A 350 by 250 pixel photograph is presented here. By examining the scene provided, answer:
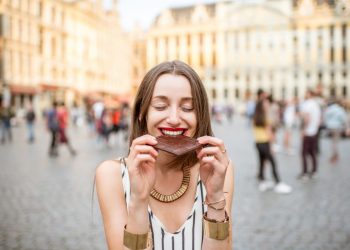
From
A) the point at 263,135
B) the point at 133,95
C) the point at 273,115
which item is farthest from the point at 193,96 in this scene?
the point at 133,95

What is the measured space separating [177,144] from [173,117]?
0.18 metres

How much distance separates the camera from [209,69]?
2857 inches

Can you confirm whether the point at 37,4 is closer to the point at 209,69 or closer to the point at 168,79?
the point at 209,69

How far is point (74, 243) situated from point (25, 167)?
603 centimetres

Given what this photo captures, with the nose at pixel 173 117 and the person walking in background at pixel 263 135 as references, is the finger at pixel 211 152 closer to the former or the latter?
the nose at pixel 173 117

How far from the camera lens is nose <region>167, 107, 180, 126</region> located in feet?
5.58

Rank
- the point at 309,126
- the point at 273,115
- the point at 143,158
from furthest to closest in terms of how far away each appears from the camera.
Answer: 1. the point at 273,115
2. the point at 309,126
3. the point at 143,158

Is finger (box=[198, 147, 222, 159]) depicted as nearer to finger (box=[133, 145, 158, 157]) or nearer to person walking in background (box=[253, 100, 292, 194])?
finger (box=[133, 145, 158, 157])

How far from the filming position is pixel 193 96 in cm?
174

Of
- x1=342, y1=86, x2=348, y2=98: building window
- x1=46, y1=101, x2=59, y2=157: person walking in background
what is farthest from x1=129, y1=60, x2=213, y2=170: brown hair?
x1=342, y1=86, x2=348, y2=98: building window

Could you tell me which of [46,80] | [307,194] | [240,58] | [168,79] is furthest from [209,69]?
[168,79]

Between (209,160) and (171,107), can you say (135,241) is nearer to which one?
(209,160)

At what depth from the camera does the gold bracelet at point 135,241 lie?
1550mm

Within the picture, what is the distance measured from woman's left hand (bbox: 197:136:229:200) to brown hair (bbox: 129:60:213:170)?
0.61ft
